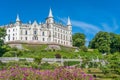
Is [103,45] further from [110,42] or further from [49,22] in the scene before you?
[49,22]

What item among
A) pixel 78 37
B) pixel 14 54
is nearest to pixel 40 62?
pixel 14 54

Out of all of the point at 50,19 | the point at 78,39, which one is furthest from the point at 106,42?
the point at 50,19

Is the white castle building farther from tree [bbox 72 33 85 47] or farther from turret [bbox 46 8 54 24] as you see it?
tree [bbox 72 33 85 47]

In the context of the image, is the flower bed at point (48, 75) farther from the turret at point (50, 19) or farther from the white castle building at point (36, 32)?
the turret at point (50, 19)

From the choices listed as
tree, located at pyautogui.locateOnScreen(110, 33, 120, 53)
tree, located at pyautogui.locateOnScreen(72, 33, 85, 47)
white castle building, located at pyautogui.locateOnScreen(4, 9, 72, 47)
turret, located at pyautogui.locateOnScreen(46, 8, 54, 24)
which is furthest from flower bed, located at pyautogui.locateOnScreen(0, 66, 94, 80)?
tree, located at pyautogui.locateOnScreen(72, 33, 85, 47)

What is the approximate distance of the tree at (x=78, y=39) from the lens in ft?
311

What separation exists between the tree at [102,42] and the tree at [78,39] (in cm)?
460

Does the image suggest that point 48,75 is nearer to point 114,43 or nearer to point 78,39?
point 114,43

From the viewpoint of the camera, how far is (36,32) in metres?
85.4

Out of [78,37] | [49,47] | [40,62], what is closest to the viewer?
[40,62]

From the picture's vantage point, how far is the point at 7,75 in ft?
42.9

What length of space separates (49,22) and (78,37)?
1576cm

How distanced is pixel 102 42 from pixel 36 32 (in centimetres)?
1919

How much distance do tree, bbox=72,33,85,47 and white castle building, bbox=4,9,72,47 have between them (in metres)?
5.83
